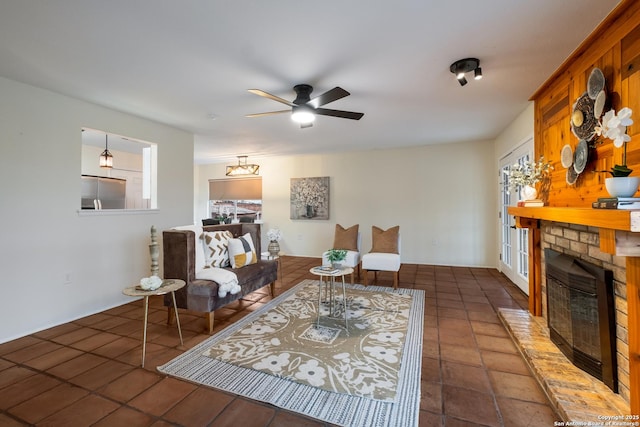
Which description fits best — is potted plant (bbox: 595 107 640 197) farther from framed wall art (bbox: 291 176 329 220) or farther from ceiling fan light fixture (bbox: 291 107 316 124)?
framed wall art (bbox: 291 176 329 220)

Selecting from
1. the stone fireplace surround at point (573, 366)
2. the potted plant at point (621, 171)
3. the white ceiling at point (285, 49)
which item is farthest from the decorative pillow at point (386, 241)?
the potted plant at point (621, 171)

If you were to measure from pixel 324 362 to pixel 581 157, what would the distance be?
2.49 m

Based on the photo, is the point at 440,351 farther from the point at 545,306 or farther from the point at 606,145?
the point at 606,145

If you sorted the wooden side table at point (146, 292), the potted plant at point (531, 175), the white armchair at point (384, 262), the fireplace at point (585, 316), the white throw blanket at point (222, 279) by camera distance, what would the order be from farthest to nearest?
the white armchair at point (384, 262) < the white throw blanket at point (222, 279) < the potted plant at point (531, 175) < the wooden side table at point (146, 292) < the fireplace at point (585, 316)

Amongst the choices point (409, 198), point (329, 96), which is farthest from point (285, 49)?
point (409, 198)

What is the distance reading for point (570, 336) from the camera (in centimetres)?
195

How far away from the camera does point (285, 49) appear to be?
2080 millimetres

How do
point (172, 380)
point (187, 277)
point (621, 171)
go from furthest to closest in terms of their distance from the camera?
point (187, 277) < point (172, 380) < point (621, 171)

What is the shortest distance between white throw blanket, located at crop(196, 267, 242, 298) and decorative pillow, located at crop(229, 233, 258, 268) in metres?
0.38

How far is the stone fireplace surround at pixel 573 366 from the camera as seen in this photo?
1493 millimetres

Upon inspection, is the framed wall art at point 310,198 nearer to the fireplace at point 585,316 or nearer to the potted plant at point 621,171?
the fireplace at point 585,316

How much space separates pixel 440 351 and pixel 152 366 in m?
2.36

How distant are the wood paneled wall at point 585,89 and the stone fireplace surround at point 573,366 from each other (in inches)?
12.4

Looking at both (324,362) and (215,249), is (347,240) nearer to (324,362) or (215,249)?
(215,249)
